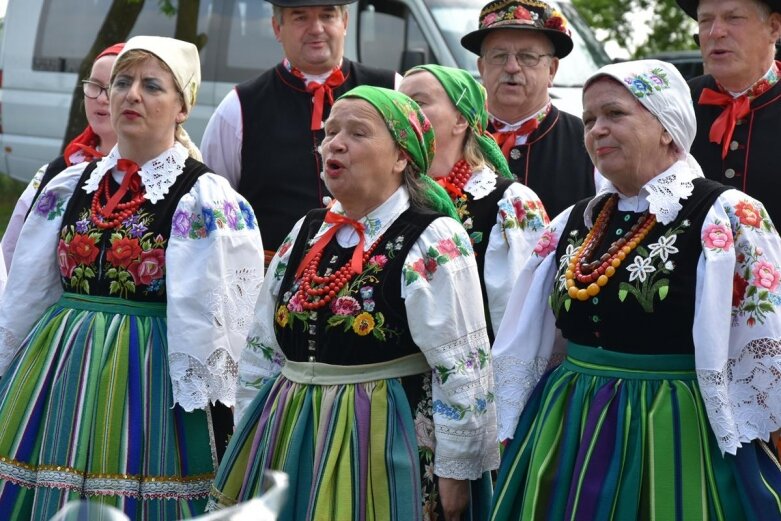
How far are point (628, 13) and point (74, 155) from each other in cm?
1395

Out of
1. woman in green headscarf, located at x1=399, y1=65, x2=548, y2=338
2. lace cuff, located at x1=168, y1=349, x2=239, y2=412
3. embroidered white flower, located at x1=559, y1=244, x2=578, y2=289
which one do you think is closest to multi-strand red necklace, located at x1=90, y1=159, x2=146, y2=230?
lace cuff, located at x1=168, y1=349, x2=239, y2=412

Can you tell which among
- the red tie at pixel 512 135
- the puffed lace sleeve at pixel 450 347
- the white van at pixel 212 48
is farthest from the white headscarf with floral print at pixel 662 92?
the white van at pixel 212 48

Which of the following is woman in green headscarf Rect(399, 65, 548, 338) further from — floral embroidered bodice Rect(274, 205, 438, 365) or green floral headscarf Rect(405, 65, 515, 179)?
floral embroidered bodice Rect(274, 205, 438, 365)

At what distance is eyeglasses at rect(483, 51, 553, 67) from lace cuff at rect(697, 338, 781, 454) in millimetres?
→ 1945

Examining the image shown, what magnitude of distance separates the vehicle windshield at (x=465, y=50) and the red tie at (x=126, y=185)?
4528 millimetres

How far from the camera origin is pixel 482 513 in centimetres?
394

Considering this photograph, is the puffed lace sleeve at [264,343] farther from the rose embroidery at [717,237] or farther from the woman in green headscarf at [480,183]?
the rose embroidery at [717,237]

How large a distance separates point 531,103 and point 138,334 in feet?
5.70

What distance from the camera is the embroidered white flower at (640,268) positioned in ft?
11.7

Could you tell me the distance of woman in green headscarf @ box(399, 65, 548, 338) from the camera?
4.43m

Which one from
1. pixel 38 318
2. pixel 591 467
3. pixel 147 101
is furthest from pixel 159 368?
pixel 591 467

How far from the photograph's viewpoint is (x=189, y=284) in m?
4.27

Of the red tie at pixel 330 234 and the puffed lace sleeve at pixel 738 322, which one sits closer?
the puffed lace sleeve at pixel 738 322

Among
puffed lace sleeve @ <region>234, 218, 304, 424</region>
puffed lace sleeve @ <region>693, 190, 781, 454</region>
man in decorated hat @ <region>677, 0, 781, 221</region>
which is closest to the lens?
puffed lace sleeve @ <region>693, 190, 781, 454</region>
